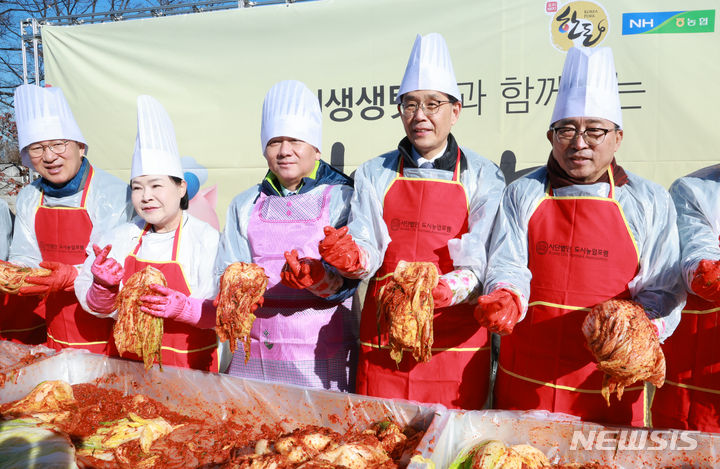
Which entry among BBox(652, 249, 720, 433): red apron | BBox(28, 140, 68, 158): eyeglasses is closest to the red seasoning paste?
BBox(652, 249, 720, 433): red apron

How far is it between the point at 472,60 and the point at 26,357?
3910 mm

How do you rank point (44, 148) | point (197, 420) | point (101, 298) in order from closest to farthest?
point (197, 420) < point (101, 298) < point (44, 148)

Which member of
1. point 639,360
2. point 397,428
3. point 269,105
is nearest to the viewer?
point 639,360

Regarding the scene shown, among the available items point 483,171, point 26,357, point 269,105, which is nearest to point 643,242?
point 483,171

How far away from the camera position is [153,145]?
2.84m

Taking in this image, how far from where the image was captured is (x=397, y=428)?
203cm

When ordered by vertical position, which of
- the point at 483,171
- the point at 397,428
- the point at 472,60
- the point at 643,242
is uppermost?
the point at 472,60

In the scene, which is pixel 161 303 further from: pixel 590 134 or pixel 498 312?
pixel 590 134

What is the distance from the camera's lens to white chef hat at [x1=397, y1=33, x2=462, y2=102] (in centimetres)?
246

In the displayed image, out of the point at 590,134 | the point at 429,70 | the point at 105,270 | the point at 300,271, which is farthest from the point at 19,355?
the point at 590,134

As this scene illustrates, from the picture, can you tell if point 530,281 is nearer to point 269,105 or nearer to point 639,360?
point 639,360

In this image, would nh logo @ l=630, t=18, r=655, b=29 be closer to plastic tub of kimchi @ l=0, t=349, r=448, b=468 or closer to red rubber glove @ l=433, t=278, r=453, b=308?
red rubber glove @ l=433, t=278, r=453, b=308

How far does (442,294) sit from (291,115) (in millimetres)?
1319

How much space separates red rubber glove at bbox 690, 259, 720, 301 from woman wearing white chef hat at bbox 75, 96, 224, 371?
2282mm
